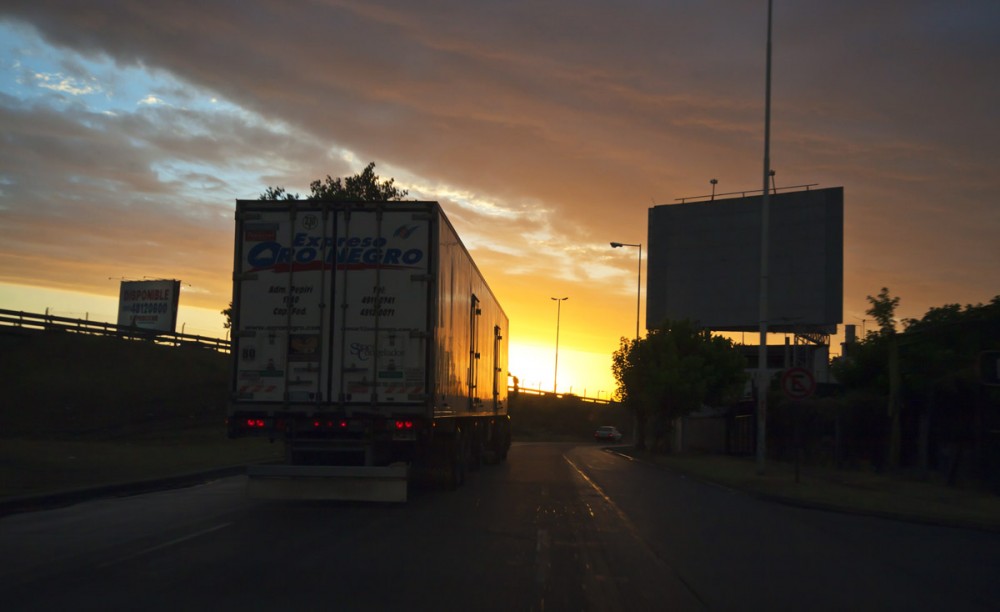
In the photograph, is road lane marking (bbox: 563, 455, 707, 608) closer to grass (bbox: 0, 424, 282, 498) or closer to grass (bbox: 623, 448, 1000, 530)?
grass (bbox: 623, 448, 1000, 530)

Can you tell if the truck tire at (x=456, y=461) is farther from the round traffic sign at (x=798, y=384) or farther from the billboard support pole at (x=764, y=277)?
the billboard support pole at (x=764, y=277)

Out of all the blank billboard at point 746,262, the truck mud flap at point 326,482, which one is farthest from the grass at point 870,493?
the blank billboard at point 746,262

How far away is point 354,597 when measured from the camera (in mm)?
8070

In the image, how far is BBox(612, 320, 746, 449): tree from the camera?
144 feet

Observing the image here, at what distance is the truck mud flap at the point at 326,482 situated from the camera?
14102 millimetres

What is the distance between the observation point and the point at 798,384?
2197 cm

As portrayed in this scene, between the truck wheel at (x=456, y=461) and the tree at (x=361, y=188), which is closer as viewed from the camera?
the truck wheel at (x=456, y=461)

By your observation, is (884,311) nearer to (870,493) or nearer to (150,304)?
(870,493)

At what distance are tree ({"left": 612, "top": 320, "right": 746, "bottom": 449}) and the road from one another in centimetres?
2698

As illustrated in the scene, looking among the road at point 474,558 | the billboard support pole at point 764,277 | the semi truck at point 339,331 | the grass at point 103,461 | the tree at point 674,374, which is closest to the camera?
the road at point 474,558

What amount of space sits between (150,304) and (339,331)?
178 feet

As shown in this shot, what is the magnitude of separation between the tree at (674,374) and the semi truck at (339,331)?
1169 inches

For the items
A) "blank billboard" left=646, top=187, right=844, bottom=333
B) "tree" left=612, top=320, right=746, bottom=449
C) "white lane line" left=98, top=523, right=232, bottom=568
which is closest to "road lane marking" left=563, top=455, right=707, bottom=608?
"white lane line" left=98, top=523, right=232, bottom=568

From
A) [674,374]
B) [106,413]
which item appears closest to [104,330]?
[106,413]
